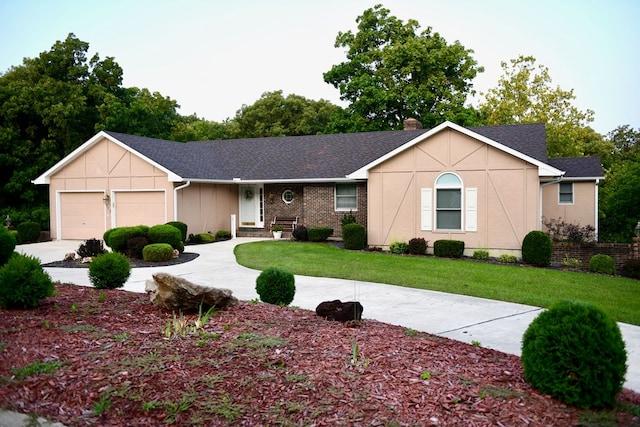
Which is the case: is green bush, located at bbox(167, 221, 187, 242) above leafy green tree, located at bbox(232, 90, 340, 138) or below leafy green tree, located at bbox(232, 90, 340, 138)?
below

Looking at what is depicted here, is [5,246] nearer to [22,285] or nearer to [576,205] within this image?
[22,285]

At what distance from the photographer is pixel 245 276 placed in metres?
12.9

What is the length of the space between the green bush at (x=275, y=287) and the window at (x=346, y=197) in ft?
46.5

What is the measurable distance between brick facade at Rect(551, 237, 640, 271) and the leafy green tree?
2845 centimetres

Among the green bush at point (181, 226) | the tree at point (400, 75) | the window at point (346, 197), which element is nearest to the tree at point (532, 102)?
the tree at point (400, 75)

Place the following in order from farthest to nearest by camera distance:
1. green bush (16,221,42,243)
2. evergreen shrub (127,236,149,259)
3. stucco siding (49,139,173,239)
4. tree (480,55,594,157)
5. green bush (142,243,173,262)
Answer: tree (480,55,594,157)
green bush (16,221,42,243)
stucco siding (49,139,173,239)
evergreen shrub (127,236,149,259)
green bush (142,243,173,262)

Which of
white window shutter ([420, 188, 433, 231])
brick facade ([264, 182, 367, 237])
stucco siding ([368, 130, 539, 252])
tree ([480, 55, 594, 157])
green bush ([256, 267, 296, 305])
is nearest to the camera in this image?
green bush ([256, 267, 296, 305])

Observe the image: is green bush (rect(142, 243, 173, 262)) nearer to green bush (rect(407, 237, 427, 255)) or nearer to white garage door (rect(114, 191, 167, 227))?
white garage door (rect(114, 191, 167, 227))

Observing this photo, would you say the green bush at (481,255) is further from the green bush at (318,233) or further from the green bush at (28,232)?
the green bush at (28,232)

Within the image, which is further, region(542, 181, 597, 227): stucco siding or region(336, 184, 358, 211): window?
region(336, 184, 358, 211): window

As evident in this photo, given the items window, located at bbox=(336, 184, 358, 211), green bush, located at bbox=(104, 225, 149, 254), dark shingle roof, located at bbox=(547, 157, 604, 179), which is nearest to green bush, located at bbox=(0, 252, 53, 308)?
green bush, located at bbox=(104, 225, 149, 254)

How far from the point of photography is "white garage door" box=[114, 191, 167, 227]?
2188cm

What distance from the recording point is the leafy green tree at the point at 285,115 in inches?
1692

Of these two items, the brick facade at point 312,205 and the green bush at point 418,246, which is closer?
the green bush at point 418,246
